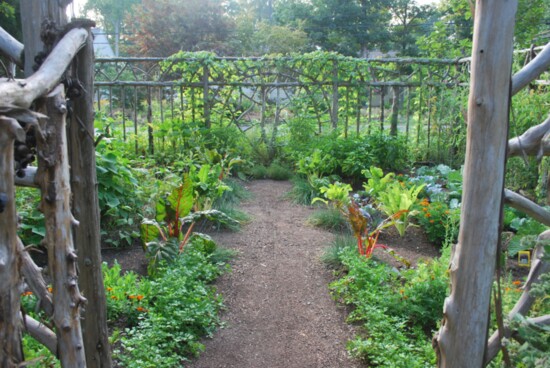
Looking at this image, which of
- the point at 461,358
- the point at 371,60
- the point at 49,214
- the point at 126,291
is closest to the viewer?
the point at 49,214

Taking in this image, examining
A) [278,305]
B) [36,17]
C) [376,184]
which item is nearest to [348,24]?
[376,184]

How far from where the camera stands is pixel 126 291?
4.11 meters

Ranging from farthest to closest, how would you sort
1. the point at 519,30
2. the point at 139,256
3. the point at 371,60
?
the point at 371,60 < the point at 519,30 < the point at 139,256

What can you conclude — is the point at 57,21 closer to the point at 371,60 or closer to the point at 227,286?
the point at 227,286

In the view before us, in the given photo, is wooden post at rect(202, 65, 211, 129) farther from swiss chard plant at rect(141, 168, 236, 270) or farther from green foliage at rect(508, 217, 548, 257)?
green foliage at rect(508, 217, 548, 257)

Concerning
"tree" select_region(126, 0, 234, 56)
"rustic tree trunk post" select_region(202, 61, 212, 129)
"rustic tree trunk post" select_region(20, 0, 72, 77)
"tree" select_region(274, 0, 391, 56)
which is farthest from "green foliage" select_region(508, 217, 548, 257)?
"tree" select_region(274, 0, 391, 56)

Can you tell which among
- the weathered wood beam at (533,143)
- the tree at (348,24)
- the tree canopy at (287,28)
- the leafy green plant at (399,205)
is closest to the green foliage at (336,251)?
the leafy green plant at (399,205)

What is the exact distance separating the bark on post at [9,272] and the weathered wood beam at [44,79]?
14 centimetres

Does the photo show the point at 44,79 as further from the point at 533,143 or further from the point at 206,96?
the point at 206,96

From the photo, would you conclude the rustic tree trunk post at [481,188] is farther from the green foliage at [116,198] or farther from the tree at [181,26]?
the tree at [181,26]

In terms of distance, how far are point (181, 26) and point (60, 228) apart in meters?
24.4

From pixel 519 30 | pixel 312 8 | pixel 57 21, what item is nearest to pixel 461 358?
pixel 57 21

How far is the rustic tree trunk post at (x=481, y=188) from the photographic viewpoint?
6.73ft

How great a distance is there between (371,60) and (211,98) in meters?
3.42
